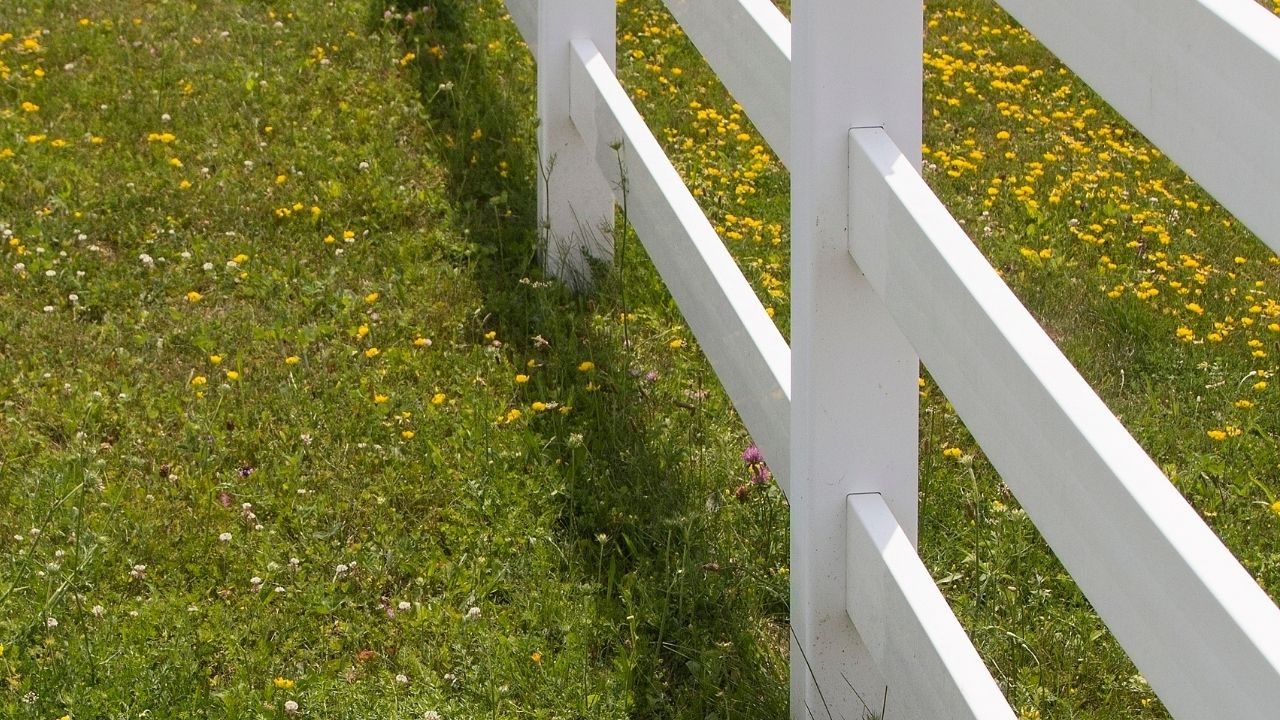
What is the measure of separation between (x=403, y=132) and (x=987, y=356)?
13.8 ft

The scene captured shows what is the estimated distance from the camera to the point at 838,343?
253 cm

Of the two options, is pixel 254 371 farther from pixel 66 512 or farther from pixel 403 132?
pixel 403 132

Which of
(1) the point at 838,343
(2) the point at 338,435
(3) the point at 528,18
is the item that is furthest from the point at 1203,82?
(3) the point at 528,18

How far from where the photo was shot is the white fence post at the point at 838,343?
2.38 m

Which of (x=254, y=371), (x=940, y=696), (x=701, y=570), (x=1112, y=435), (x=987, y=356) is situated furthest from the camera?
(x=254, y=371)

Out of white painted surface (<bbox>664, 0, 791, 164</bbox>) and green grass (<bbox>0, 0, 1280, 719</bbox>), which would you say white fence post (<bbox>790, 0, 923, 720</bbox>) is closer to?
white painted surface (<bbox>664, 0, 791, 164</bbox>)

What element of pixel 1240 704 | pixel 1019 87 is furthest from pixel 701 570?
pixel 1019 87

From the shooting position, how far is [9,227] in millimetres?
5230

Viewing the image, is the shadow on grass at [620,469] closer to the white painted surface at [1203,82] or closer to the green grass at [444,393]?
the green grass at [444,393]

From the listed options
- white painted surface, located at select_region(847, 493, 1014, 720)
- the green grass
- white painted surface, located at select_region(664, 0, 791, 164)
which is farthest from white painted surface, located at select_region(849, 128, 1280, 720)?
the green grass

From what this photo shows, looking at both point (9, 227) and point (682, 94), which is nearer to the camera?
point (9, 227)

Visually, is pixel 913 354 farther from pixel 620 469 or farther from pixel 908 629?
pixel 620 469

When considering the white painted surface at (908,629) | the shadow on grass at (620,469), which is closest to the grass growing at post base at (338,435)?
the shadow on grass at (620,469)

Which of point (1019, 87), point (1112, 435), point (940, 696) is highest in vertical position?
point (1112, 435)
